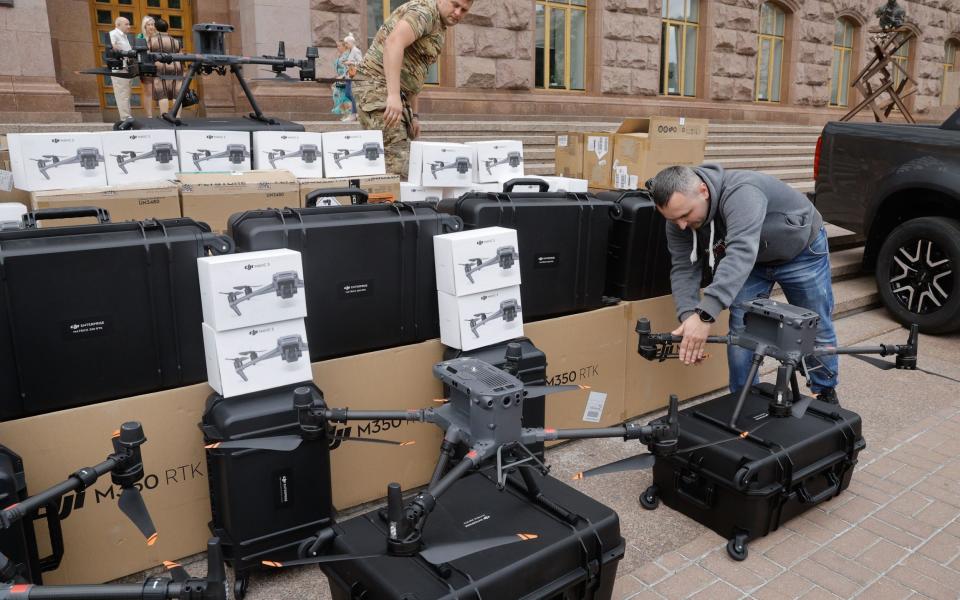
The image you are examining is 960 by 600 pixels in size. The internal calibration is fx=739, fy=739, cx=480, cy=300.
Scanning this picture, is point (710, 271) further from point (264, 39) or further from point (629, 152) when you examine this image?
point (264, 39)

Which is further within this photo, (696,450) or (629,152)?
(629,152)

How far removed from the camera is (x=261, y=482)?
2834 mm

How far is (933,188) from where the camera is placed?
6.01 meters

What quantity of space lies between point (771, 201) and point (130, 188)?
3.55 meters

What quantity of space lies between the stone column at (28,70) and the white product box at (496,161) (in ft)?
20.7

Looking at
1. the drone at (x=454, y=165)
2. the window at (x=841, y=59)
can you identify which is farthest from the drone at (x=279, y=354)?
the window at (x=841, y=59)

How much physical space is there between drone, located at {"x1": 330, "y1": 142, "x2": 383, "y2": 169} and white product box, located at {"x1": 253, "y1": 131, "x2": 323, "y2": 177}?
4.7 inches

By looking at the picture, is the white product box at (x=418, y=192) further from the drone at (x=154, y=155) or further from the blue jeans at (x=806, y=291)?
the blue jeans at (x=806, y=291)

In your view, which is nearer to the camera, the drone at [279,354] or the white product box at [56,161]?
the drone at [279,354]

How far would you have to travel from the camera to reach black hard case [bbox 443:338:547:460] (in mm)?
3400

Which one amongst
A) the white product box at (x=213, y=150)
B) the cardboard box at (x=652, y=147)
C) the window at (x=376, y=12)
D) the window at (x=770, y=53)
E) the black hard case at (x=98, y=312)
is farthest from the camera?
the window at (x=770, y=53)

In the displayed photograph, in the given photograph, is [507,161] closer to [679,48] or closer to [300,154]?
[300,154]

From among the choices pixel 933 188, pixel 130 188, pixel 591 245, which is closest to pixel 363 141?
pixel 130 188

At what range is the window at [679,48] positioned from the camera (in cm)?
1738
